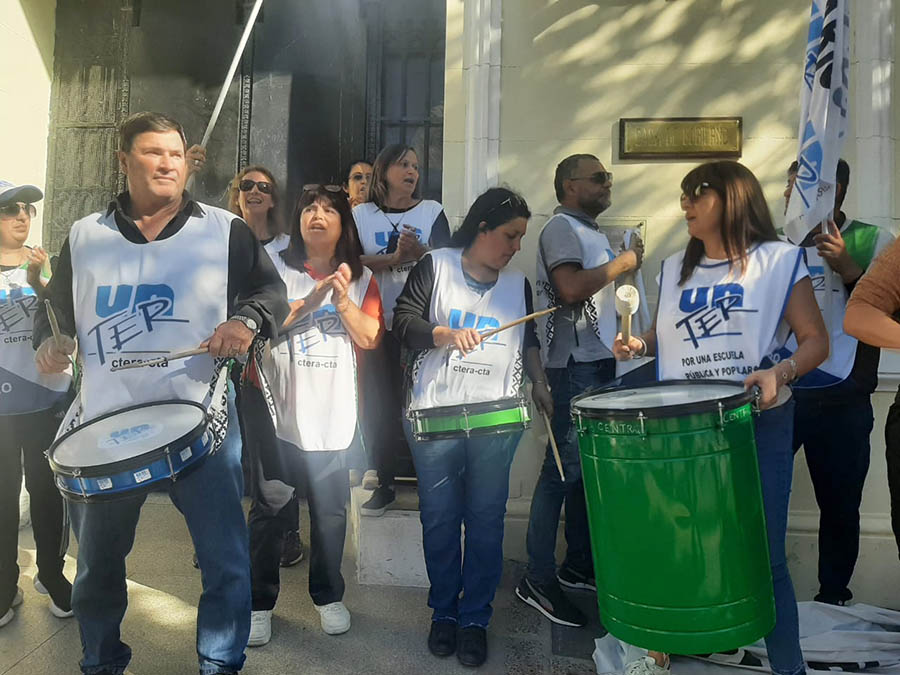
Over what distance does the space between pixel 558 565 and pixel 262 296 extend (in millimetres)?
2249

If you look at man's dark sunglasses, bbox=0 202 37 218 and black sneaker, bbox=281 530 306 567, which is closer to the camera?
man's dark sunglasses, bbox=0 202 37 218

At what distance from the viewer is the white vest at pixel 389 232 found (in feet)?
11.5

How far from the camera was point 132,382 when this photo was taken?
2.27 metres

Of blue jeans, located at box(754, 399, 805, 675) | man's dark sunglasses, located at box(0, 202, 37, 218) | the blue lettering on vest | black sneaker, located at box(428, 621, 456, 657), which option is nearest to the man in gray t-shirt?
black sneaker, located at box(428, 621, 456, 657)

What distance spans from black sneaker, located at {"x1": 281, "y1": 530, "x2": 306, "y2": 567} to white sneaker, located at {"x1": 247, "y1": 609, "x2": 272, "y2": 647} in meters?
0.75

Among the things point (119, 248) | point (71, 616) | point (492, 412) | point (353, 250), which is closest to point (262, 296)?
point (119, 248)

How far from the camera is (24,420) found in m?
3.18

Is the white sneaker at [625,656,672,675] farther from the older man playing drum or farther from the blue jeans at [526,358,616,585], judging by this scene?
the older man playing drum

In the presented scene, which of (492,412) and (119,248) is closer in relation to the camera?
(119,248)

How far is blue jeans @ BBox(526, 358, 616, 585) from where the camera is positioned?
321 centimetres

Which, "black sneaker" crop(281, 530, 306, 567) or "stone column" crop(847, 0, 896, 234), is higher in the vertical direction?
"stone column" crop(847, 0, 896, 234)

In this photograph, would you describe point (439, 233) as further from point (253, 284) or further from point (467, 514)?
point (467, 514)

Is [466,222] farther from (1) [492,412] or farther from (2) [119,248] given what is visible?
(2) [119,248]

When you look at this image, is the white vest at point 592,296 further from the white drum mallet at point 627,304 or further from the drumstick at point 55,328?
the drumstick at point 55,328
